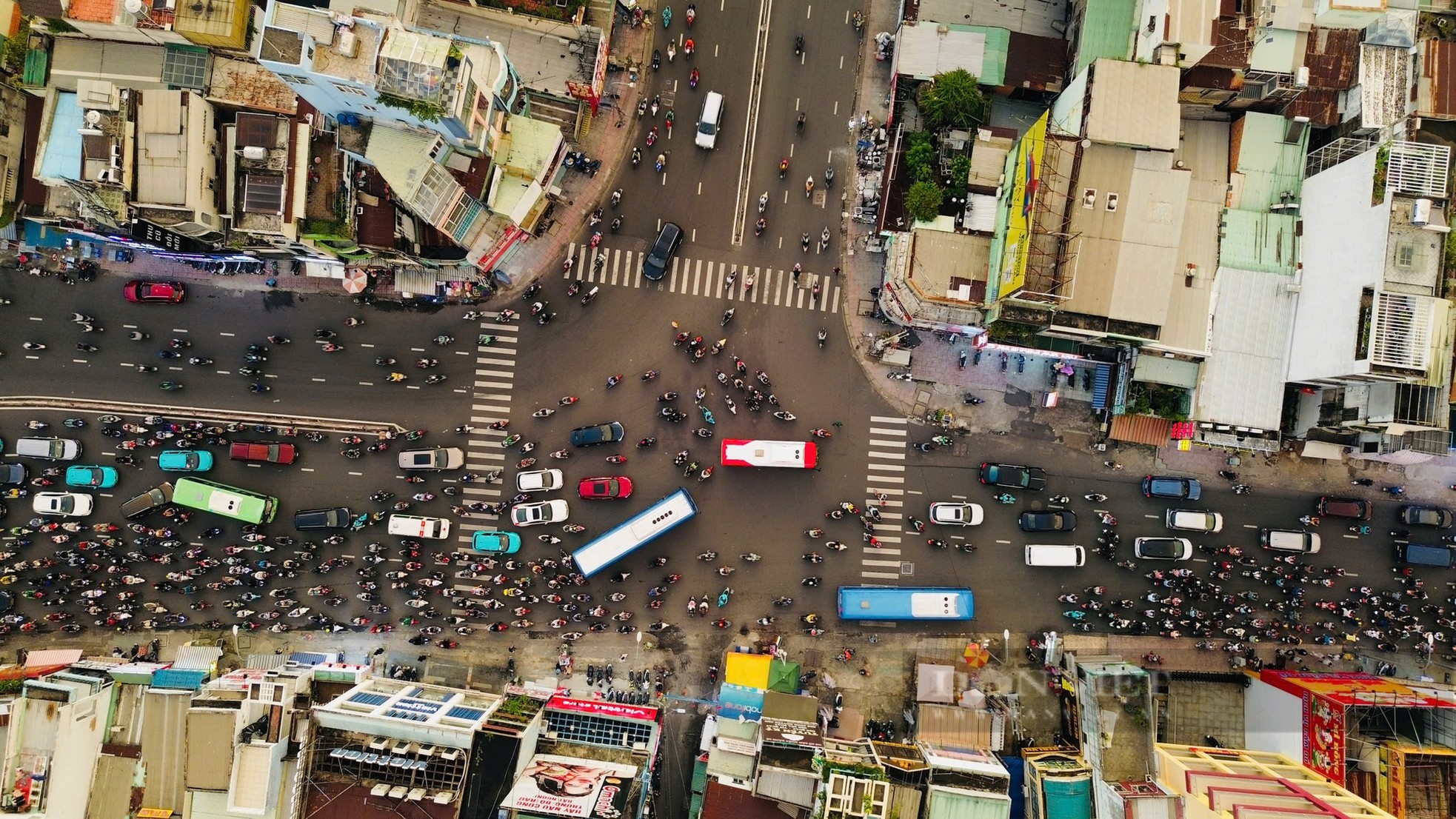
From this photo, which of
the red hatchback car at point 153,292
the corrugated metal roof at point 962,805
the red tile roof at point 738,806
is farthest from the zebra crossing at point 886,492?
the red hatchback car at point 153,292

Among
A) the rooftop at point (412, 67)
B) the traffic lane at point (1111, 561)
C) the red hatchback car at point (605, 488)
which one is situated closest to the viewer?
the rooftop at point (412, 67)

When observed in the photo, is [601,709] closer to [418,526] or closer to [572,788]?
[572,788]

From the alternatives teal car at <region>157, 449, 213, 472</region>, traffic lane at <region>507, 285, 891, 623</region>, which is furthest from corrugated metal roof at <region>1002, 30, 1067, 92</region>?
teal car at <region>157, 449, 213, 472</region>

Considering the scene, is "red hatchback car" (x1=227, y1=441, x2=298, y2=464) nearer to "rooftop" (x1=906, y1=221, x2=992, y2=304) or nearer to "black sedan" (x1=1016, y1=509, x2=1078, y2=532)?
"rooftop" (x1=906, y1=221, x2=992, y2=304)

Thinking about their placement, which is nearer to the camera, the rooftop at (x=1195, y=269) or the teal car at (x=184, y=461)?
the rooftop at (x=1195, y=269)

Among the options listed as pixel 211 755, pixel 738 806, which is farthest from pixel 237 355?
pixel 738 806

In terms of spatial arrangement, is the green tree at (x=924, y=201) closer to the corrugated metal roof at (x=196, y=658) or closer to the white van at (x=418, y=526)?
the white van at (x=418, y=526)
